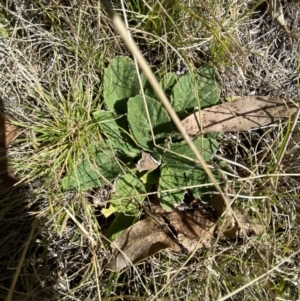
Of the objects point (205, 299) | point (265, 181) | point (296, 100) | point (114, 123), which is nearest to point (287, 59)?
point (296, 100)

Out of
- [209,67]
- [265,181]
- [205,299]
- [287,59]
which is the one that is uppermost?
[209,67]

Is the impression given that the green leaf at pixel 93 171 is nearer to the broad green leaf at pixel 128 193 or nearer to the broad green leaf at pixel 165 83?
the broad green leaf at pixel 128 193

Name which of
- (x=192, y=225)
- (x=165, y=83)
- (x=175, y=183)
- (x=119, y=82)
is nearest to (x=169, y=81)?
(x=165, y=83)

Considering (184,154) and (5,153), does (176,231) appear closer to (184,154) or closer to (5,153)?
(184,154)

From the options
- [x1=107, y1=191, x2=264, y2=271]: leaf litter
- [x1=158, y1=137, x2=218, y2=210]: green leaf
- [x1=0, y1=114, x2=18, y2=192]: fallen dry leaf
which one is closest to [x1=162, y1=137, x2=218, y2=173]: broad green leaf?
[x1=158, y1=137, x2=218, y2=210]: green leaf

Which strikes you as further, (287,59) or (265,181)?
(287,59)

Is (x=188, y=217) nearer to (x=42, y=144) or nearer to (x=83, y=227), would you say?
(x=83, y=227)

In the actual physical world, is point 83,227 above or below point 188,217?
above
